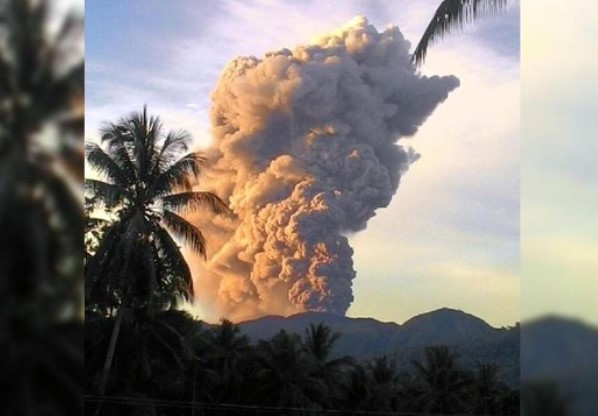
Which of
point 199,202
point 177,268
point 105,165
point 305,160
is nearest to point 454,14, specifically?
point 305,160

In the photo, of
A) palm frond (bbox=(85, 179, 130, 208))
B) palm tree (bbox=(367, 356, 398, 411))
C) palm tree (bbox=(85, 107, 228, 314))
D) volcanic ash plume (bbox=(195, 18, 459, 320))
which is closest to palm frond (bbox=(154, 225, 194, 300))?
palm tree (bbox=(85, 107, 228, 314))

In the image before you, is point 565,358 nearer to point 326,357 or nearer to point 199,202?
point 326,357

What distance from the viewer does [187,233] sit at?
527cm

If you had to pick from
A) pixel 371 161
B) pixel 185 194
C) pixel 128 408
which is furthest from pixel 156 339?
pixel 371 161

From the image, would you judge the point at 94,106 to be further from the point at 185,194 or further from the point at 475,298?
the point at 475,298

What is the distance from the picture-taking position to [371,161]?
16.1 ft

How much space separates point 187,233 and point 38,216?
10.0 feet

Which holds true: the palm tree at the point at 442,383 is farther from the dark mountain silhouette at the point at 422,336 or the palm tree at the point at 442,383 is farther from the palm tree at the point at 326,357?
the palm tree at the point at 326,357

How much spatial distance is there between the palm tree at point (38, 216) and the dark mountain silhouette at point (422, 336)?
8.74 feet

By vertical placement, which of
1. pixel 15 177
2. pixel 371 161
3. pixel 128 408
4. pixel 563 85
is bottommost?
pixel 128 408

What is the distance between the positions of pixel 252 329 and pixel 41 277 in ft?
9.49

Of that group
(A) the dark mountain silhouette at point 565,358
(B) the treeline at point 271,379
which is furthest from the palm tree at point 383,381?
(A) the dark mountain silhouette at point 565,358

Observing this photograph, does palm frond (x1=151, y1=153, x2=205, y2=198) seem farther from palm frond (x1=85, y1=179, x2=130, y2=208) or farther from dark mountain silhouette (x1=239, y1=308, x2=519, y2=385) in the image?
dark mountain silhouette (x1=239, y1=308, x2=519, y2=385)

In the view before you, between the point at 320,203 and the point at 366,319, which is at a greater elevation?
the point at 320,203
